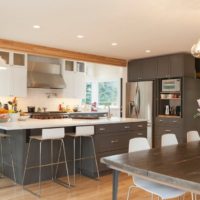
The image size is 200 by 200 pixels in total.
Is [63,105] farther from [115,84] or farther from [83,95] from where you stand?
[115,84]

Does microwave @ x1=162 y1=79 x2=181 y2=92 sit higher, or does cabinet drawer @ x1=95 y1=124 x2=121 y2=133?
microwave @ x1=162 y1=79 x2=181 y2=92

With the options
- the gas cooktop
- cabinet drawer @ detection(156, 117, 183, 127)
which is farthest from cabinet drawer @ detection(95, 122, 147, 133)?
the gas cooktop

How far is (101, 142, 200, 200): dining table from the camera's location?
5.89 feet

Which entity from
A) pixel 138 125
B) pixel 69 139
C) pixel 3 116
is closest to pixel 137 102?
pixel 138 125

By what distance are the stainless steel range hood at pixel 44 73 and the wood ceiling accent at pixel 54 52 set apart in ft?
4.95

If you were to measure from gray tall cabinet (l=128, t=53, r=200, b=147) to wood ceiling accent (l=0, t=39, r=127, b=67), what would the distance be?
3.18ft

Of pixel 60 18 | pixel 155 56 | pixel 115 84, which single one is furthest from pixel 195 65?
pixel 60 18

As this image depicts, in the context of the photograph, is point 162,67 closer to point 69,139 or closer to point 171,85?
point 171,85

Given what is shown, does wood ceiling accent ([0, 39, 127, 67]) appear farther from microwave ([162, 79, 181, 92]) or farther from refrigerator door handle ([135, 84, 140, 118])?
microwave ([162, 79, 181, 92])

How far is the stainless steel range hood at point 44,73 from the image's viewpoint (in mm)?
7117

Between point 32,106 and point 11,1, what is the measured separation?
15.0 ft

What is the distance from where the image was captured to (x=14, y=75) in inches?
264

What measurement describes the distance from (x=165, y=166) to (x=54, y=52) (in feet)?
14.1

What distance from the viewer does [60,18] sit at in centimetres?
381
